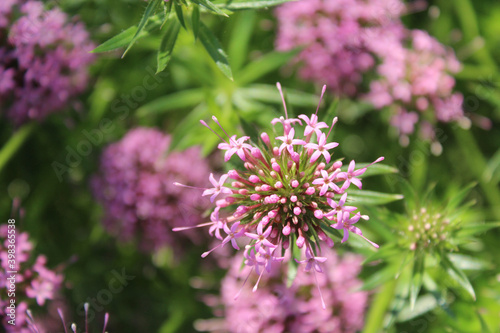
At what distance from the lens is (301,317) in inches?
149

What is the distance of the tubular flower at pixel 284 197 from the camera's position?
2.52 m

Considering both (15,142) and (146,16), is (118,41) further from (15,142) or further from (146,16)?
(15,142)

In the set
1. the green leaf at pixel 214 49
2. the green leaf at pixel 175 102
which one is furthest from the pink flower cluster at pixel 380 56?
the green leaf at pixel 214 49

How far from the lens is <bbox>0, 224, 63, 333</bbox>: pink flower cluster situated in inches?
137

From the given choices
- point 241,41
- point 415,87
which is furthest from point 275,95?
point 415,87

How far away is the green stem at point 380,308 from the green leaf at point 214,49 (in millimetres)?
2199

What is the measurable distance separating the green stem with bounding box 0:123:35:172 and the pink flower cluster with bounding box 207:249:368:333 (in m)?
2.39

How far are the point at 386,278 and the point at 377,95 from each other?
69.8 inches

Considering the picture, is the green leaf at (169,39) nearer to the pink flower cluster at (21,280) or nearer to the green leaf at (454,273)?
the pink flower cluster at (21,280)

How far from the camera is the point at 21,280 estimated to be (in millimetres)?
3570

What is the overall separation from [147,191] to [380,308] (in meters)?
2.36

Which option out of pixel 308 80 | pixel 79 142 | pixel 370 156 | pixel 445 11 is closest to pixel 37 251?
pixel 79 142

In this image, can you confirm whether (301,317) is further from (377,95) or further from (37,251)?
(37,251)

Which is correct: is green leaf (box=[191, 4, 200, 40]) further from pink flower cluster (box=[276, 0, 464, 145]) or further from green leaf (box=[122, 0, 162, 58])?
pink flower cluster (box=[276, 0, 464, 145])
